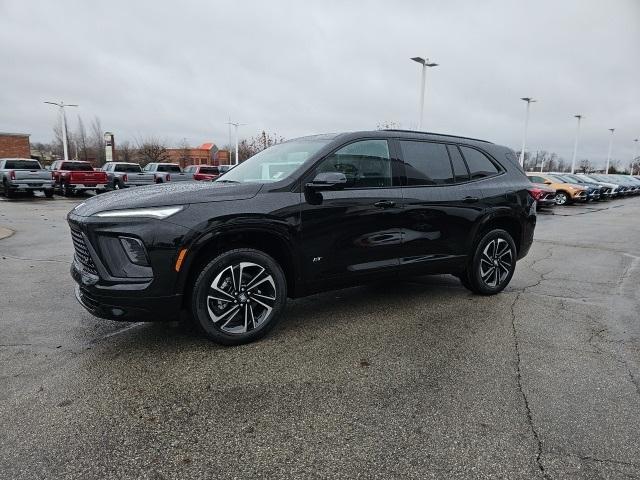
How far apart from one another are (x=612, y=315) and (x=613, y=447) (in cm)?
286

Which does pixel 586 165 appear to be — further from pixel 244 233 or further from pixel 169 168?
pixel 244 233

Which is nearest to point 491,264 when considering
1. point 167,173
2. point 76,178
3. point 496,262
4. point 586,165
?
point 496,262

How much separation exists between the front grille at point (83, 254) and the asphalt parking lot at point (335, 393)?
705 millimetres

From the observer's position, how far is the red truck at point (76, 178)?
2305 centimetres

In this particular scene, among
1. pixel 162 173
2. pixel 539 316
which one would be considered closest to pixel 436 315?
pixel 539 316

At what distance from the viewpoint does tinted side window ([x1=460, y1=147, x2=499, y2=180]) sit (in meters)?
5.30

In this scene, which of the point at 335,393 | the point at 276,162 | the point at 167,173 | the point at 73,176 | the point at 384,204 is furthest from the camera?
the point at 167,173

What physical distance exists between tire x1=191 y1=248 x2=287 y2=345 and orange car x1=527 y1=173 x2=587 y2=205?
74.4ft

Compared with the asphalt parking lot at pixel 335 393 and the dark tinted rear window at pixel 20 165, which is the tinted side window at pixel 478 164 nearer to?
the asphalt parking lot at pixel 335 393

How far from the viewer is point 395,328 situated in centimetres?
436

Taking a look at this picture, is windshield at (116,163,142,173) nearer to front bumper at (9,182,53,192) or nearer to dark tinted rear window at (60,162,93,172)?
dark tinted rear window at (60,162,93,172)

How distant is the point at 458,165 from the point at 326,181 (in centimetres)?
205

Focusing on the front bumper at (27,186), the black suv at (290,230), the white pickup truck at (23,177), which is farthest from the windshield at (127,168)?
the black suv at (290,230)

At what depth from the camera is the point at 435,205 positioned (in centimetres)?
479
